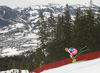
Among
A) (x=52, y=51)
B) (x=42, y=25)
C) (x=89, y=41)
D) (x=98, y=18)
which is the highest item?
(x=98, y=18)

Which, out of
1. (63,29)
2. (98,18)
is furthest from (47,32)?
(98,18)

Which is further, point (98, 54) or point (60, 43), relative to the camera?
point (60, 43)

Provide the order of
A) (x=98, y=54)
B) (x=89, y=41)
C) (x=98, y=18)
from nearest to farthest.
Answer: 1. (x=98, y=54)
2. (x=89, y=41)
3. (x=98, y=18)

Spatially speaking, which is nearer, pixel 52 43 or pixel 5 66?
pixel 52 43

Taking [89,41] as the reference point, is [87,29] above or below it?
above

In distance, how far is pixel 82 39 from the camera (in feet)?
71.8

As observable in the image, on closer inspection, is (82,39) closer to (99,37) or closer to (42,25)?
(99,37)

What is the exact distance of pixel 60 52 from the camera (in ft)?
85.6

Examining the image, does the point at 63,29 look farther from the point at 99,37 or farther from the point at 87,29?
the point at 99,37

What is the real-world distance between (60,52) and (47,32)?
17.4 ft

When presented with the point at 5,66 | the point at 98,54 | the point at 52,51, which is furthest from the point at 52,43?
the point at 5,66

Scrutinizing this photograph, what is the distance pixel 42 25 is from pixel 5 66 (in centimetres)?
5988

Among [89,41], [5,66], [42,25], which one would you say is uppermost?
[42,25]

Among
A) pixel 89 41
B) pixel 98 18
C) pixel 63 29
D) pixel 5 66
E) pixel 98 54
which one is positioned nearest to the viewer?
pixel 98 54
